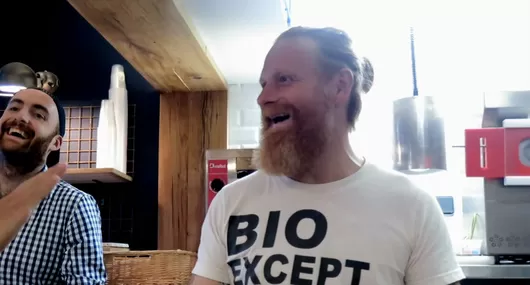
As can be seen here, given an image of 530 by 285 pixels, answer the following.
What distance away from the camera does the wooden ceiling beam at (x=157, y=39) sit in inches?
78.3

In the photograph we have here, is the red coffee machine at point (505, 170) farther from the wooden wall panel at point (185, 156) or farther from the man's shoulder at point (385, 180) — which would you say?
the wooden wall panel at point (185, 156)

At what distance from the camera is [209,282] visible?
4.43 feet

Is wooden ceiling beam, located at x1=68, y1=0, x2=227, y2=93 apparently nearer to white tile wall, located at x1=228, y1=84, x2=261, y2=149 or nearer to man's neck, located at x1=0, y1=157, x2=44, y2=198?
white tile wall, located at x1=228, y1=84, x2=261, y2=149

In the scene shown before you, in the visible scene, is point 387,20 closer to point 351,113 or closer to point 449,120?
point 449,120

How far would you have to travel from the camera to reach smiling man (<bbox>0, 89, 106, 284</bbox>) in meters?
2.02

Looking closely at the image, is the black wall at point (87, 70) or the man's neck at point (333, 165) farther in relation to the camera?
the black wall at point (87, 70)

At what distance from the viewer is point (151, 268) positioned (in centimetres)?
223

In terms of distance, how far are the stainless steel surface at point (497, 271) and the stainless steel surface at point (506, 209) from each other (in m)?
0.09

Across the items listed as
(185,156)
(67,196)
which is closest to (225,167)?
(185,156)

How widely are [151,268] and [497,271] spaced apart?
Answer: 118 centimetres

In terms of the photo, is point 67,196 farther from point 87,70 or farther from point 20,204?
point 87,70

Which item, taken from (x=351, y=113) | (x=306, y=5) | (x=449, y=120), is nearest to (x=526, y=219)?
(x=449, y=120)

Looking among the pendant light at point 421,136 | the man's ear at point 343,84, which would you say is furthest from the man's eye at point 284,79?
the pendant light at point 421,136

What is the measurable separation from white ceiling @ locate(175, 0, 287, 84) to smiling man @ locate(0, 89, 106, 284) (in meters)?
0.65
